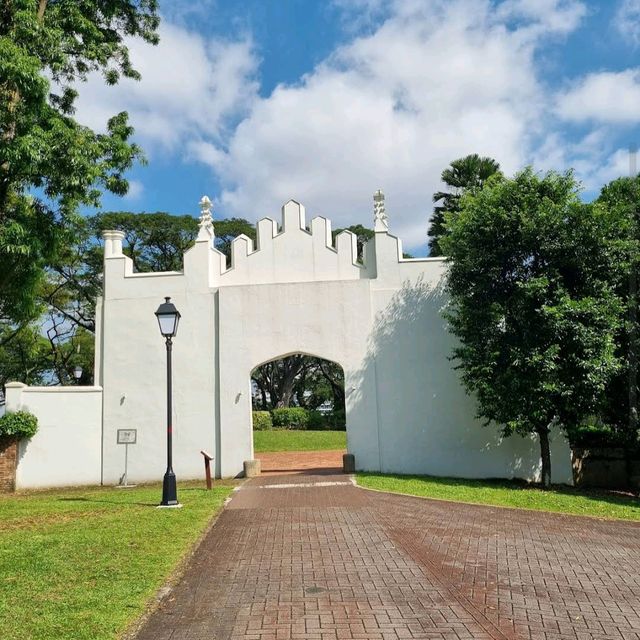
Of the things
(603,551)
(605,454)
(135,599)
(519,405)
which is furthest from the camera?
(605,454)

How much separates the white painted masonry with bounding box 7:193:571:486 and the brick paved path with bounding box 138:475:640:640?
571 centimetres

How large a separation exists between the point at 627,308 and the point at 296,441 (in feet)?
55.0

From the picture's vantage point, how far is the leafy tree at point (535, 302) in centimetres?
1355

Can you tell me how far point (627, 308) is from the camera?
575 inches

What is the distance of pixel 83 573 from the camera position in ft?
20.8

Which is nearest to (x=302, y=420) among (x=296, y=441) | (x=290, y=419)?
(x=290, y=419)

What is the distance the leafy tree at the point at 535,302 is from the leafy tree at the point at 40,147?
8.40 m

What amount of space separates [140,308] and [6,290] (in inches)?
187

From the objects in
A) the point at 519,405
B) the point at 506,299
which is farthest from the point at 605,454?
the point at 506,299

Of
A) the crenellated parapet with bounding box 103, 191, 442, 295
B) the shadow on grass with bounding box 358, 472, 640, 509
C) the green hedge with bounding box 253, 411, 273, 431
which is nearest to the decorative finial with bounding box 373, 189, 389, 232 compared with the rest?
the crenellated parapet with bounding box 103, 191, 442, 295

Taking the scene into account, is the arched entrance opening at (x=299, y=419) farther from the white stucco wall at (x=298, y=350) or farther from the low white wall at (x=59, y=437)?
the low white wall at (x=59, y=437)

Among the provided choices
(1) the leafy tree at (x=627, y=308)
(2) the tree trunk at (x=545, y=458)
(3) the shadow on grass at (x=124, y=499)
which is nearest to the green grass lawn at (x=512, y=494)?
(2) the tree trunk at (x=545, y=458)

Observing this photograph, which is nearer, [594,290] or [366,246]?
[594,290]

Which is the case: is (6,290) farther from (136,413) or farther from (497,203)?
(497,203)
